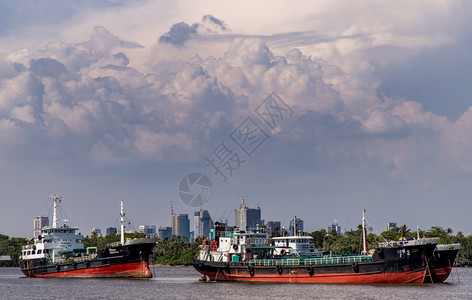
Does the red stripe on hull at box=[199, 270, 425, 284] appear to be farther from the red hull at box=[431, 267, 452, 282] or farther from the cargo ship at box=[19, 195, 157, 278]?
the cargo ship at box=[19, 195, 157, 278]

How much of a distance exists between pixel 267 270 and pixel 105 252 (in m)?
29.3

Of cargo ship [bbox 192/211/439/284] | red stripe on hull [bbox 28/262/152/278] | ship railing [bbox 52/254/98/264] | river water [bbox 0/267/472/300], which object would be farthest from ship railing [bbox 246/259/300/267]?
ship railing [bbox 52/254/98/264]

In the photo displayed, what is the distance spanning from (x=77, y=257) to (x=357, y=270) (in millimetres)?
51597

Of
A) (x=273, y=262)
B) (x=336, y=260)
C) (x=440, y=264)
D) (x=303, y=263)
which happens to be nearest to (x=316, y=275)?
(x=303, y=263)

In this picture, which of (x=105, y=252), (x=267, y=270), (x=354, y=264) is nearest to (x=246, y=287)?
(x=267, y=270)

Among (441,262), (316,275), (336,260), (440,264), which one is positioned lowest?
(316,275)

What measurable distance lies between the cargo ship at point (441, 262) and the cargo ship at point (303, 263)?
1247mm

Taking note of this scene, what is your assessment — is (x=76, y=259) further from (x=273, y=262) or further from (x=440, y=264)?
(x=440, y=264)

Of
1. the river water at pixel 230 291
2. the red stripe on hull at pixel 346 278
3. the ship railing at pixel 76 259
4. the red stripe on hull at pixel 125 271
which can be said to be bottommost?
the river water at pixel 230 291

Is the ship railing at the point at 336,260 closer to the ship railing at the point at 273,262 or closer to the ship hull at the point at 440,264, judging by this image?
the ship railing at the point at 273,262

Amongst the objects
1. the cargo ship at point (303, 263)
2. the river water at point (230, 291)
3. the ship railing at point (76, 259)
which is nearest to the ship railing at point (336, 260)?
the cargo ship at point (303, 263)

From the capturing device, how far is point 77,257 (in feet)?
397

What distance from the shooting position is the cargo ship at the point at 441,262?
91.8 meters

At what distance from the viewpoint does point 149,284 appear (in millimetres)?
102438
